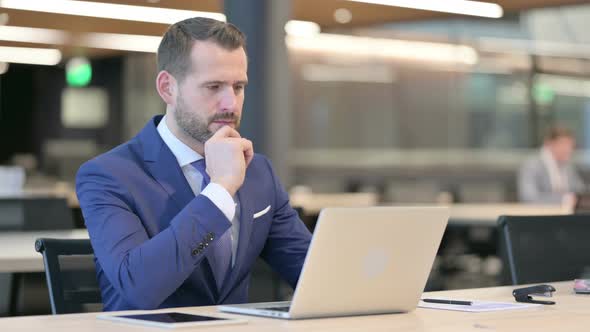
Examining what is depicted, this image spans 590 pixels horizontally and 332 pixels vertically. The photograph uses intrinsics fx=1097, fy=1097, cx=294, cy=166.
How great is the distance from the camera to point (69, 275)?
2594 mm

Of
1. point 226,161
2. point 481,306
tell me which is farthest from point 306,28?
point 481,306

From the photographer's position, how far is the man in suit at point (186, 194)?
230cm

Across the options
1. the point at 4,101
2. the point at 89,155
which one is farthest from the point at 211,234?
the point at 4,101

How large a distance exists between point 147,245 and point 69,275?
394mm

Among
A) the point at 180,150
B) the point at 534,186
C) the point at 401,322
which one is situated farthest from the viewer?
the point at 534,186

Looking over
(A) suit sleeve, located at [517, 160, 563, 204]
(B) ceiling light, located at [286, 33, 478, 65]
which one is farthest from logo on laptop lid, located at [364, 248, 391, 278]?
(B) ceiling light, located at [286, 33, 478, 65]

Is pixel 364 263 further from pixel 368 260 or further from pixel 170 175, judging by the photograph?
pixel 170 175

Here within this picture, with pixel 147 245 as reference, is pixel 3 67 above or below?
below

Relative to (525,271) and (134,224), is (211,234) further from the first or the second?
(525,271)

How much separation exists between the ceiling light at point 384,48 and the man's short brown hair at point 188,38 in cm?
998

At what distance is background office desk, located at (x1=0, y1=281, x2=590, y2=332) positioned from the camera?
6.31 ft

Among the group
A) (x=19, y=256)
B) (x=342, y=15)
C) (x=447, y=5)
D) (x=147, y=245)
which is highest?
(x=447, y=5)

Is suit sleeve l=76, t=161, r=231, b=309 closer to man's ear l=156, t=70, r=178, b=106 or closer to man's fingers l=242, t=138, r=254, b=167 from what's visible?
man's fingers l=242, t=138, r=254, b=167

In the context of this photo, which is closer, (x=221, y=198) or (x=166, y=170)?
(x=221, y=198)
